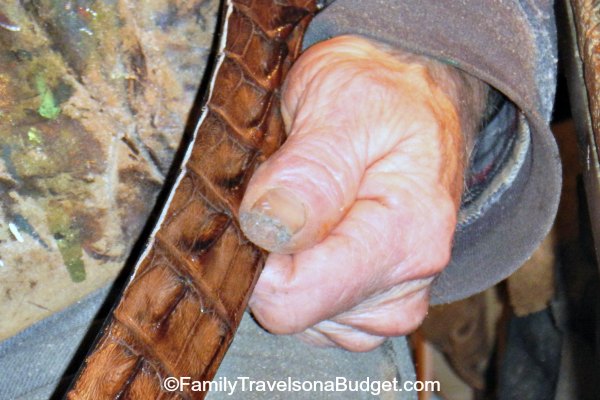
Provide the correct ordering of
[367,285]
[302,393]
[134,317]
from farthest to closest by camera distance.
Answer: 1. [302,393]
2. [367,285]
3. [134,317]

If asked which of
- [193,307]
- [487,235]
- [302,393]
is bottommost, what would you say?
[302,393]

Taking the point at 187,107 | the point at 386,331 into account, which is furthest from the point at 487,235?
the point at 187,107

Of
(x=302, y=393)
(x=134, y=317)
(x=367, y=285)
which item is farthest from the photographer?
(x=302, y=393)

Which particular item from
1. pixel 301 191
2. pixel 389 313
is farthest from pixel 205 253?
pixel 389 313

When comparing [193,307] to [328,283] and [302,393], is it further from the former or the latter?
[302,393]

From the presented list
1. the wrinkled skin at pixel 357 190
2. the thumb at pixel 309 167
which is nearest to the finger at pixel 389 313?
the wrinkled skin at pixel 357 190

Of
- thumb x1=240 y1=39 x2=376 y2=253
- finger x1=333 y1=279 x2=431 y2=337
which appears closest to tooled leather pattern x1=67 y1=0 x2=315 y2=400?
thumb x1=240 y1=39 x2=376 y2=253

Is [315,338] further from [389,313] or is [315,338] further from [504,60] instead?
[504,60]
